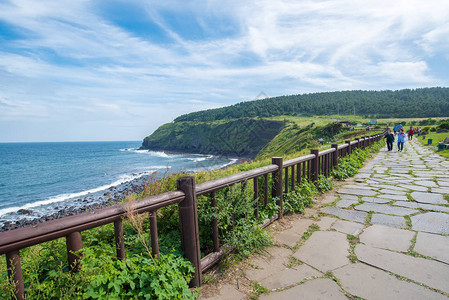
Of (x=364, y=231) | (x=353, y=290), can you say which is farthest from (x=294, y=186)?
(x=353, y=290)

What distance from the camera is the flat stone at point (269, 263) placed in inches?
102

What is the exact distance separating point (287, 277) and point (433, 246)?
1.95 metres

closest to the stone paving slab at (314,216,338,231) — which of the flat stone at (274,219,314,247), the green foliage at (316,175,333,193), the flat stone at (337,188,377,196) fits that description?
the flat stone at (274,219,314,247)

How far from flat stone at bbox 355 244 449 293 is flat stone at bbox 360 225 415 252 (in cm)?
17

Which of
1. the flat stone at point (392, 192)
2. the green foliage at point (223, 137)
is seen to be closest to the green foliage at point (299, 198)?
the flat stone at point (392, 192)

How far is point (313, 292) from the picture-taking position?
7.38 feet

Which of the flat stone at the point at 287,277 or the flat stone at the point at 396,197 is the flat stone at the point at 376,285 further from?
the flat stone at the point at 396,197

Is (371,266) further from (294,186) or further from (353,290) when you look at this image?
(294,186)

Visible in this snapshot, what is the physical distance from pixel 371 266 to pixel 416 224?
1659 millimetres

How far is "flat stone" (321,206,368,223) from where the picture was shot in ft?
13.2

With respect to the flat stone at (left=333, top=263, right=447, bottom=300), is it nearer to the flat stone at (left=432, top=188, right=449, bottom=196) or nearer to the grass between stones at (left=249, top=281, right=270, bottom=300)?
the grass between stones at (left=249, top=281, right=270, bottom=300)

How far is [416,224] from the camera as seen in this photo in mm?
3662

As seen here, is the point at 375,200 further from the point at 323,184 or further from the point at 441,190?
the point at 441,190

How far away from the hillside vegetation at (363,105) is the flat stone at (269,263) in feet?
256
